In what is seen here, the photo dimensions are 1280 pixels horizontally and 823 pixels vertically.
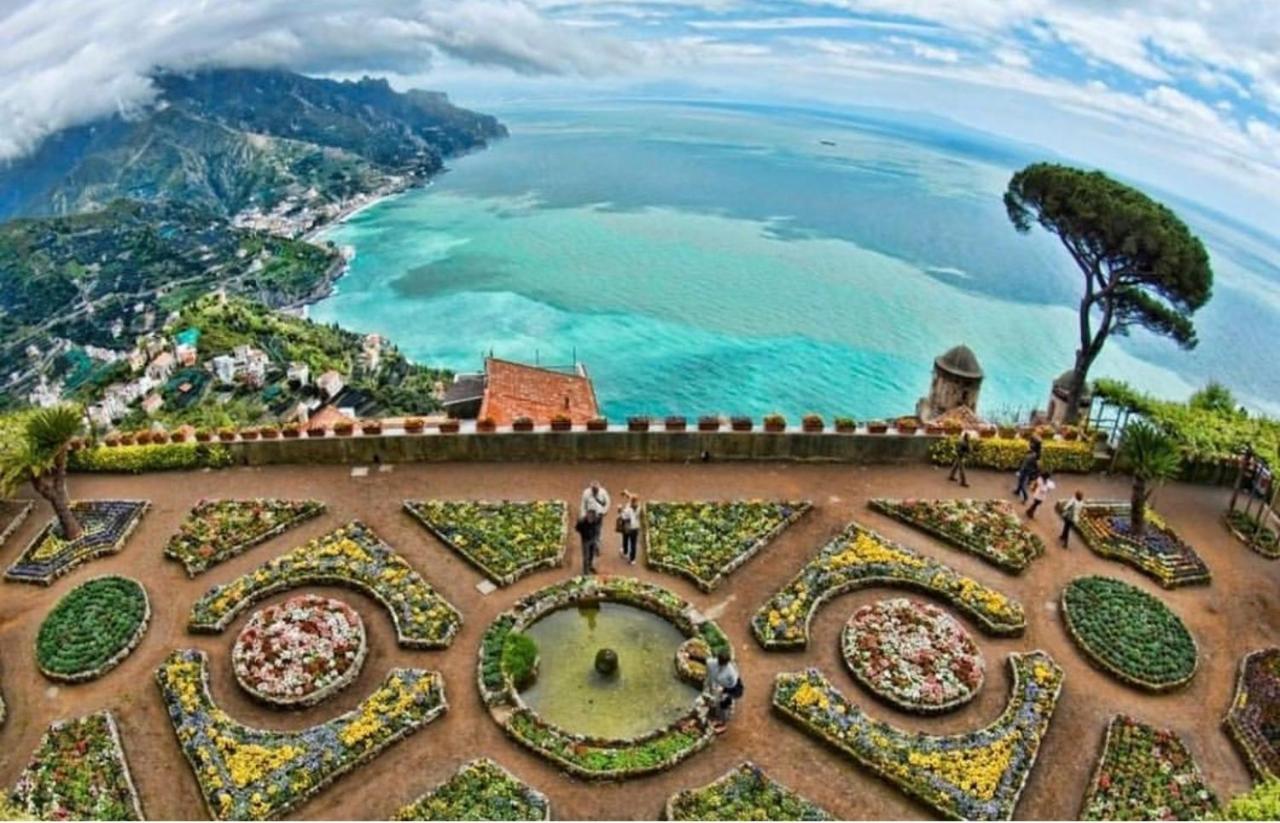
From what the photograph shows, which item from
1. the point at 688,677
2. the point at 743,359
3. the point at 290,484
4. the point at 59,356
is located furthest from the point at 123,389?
the point at 688,677

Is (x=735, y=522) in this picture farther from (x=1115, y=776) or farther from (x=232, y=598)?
(x=232, y=598)

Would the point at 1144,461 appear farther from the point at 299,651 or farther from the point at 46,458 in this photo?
the point at 46,458

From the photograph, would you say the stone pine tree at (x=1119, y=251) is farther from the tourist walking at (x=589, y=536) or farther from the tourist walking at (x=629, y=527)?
the tourist walking at (x=589, y=536)

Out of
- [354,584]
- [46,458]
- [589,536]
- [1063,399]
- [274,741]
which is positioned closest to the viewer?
[274,741]

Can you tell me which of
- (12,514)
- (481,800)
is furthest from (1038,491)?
(12,514)

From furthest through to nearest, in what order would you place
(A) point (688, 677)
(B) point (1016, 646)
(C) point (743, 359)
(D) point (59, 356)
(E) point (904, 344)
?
1. (D) point (59, 356)
2. (E) point (904, 344)
3. (C) point (743, 359)
4. (B) point (1016, 646)
5. (A) point (688, 677)
